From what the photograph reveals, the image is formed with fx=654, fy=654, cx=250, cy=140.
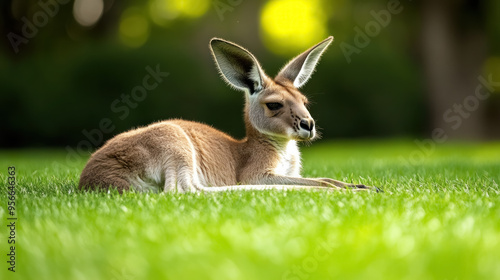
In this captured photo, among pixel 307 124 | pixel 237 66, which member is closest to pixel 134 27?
pixel 237 66

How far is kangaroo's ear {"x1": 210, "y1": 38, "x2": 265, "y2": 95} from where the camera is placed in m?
6.05

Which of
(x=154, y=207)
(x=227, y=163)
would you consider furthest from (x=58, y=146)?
(x=154, y=207)

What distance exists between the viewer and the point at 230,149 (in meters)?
6.25

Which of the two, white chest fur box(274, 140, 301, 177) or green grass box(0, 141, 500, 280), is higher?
white chest fur box(274, 140, 301, 177)

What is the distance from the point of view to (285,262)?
9.51 ft

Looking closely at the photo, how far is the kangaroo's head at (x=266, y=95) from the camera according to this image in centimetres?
Answer: 593

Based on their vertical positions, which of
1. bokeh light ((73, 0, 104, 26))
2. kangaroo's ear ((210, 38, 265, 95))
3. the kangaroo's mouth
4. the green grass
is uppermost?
bokeh light ((73, 0, 104, 26))

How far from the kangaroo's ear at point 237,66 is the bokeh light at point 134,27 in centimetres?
1593
